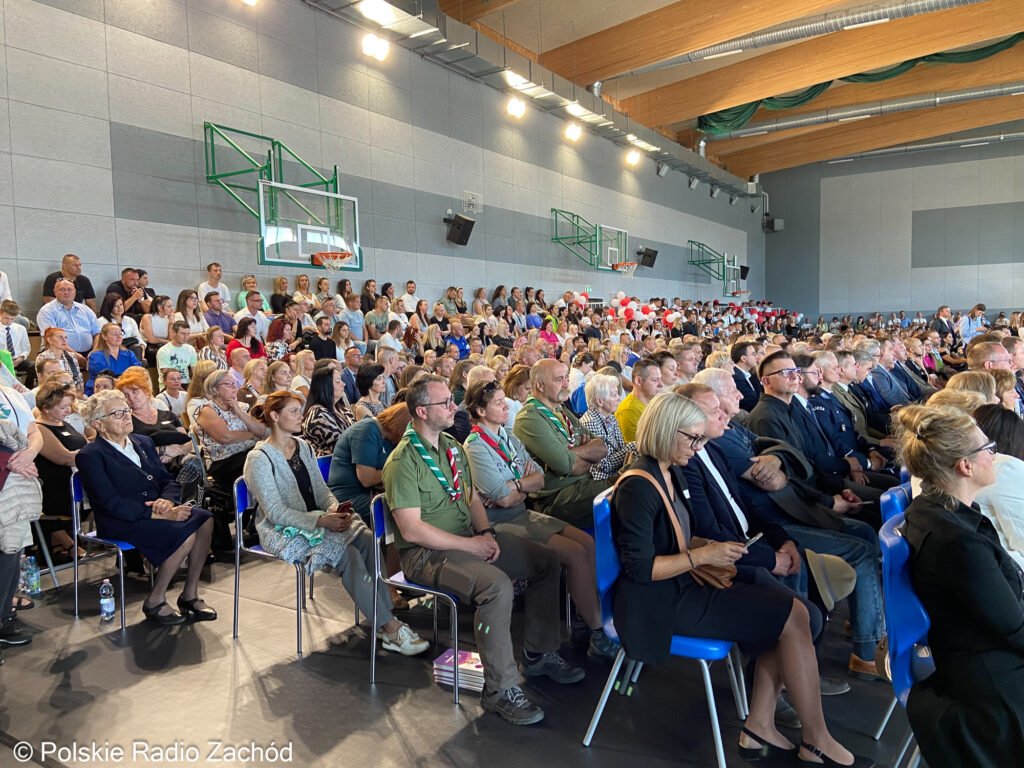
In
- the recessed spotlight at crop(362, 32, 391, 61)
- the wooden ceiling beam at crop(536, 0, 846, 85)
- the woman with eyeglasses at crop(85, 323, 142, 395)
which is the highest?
the wooden ceiling beam at crop(536, 0, 846, 85)

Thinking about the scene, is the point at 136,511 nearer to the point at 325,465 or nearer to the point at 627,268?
the point at 325,465

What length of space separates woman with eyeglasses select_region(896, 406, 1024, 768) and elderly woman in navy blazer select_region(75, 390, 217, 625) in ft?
10.6

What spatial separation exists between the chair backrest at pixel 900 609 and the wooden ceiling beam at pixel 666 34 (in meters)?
11.7

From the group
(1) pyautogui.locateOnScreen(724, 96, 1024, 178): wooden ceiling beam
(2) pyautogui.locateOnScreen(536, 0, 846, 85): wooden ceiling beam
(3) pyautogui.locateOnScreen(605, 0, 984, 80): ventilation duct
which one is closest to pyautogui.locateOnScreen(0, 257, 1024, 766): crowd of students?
(2) pyautogui.locateOnScreen(536, 0, 846, 85): wooden ceiling beam

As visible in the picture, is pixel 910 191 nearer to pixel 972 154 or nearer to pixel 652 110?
pixel 972 154

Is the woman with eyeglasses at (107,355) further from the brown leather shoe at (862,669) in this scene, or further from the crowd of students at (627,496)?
the brown leather shoe at (862,669)

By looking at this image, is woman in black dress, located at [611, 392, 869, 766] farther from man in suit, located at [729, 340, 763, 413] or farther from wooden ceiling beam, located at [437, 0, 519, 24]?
wooden ceiling beam, located at [437, 0, 519, 24]

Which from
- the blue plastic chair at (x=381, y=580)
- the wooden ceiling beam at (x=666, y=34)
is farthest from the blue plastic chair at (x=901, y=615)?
the wooden ceiling beam at (x=666, y=34)

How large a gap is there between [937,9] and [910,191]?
12958 millimetres

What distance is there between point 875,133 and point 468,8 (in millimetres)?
14454

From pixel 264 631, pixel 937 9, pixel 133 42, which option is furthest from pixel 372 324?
pixel 937 9

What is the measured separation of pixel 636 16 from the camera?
12977mm

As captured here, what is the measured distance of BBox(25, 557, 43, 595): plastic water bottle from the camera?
12.3 ft

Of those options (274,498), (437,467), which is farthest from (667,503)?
(274,498)
